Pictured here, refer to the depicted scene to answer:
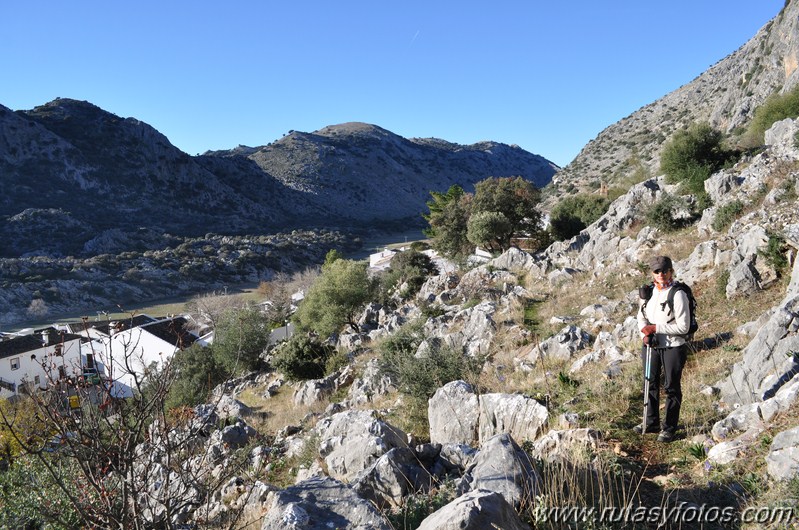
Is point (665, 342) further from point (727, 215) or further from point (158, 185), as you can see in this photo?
point (158, 185)

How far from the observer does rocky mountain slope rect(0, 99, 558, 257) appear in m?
72.8

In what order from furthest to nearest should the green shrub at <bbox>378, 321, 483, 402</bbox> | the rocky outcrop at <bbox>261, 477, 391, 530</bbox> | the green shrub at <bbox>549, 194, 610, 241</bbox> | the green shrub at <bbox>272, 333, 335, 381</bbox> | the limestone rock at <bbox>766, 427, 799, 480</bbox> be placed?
the green shrub at <bbox>549, 194, 610, 241</bbox> < the green shrub at <bbox>272, 333, 335, 381</bbox> < the green shrub at <bbox>378, 321, 483, 402</bbox> < the limestone rock at <bbox>766, 427, 799, 480</bbox> < the rocky outcrop at <bbox>261, 477, 391, 530</bbox>

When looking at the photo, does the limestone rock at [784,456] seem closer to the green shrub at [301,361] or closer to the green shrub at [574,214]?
the green shrub at [301,361]

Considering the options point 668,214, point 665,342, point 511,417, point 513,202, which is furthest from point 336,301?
point 665,342

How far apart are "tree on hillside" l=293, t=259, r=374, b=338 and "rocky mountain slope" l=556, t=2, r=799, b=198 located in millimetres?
19215

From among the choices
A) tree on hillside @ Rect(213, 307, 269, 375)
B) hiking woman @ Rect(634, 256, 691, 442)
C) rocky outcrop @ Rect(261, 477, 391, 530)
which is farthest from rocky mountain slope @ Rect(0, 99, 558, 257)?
hiking woman @ Rect(634, 256, 691, 442)

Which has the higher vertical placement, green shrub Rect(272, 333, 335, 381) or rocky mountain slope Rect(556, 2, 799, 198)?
rocky mountain slope Rect(556, 2, 799, 198)

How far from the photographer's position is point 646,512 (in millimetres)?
3432

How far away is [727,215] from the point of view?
12523mm

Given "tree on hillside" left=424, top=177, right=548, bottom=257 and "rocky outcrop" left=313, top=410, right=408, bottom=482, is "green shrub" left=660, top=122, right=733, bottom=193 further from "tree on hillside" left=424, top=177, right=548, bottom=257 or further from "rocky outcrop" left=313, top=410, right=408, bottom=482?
"rocky outcrop" left=313, top=410, right=408, bottom=482

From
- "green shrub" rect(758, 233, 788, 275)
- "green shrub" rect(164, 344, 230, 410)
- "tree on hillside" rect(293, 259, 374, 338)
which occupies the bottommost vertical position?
"green shrub" rect(164, 344, 230, 410)

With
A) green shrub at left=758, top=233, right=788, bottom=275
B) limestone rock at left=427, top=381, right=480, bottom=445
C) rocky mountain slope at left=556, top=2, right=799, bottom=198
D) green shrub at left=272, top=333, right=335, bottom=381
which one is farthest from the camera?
rocky mountain slope at left=556, top=2, right=799, bottom=198

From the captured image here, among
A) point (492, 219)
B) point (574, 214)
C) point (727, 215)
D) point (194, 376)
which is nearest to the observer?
point (727, 215)

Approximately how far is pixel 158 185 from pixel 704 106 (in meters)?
89.5
